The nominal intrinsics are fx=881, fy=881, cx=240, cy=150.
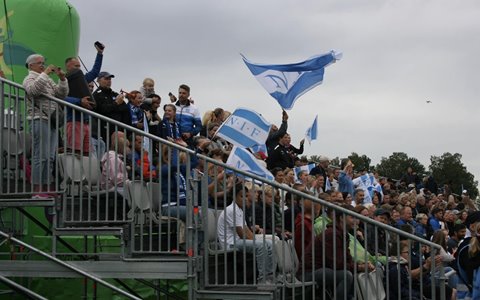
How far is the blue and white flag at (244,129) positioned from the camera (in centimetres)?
1288

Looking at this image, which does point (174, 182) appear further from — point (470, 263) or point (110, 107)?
point (470, 263)

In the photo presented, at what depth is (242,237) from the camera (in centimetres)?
973

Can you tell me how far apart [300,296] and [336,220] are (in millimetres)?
1188

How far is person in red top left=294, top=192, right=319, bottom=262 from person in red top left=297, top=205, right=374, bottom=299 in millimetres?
112

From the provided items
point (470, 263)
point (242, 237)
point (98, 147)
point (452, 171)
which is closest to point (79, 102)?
point (98, 147)

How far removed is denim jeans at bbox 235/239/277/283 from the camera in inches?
372

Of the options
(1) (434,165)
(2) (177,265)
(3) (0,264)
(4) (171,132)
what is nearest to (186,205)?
(2) (177,265)

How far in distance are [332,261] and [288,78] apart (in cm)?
596

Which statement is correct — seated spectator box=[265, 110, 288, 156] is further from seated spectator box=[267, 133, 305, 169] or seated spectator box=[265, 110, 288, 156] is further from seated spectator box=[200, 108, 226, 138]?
seated spectator box=[200, 108, 226, 138]

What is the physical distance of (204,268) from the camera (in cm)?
951

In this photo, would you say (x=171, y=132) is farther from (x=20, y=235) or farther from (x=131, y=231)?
(x=131, y=231)

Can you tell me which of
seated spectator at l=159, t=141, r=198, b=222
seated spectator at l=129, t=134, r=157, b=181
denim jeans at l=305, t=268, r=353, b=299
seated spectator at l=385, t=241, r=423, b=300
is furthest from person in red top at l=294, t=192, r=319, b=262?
seated spectator at l=129, t=134, r=157, b=181

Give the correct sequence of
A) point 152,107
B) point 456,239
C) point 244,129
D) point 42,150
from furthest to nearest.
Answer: point 456,239 → point 152,107 → point 244,129 → point 42,150

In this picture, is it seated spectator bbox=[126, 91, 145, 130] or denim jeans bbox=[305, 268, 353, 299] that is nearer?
denim jeans bbox=[305, 268, 353, 299]
